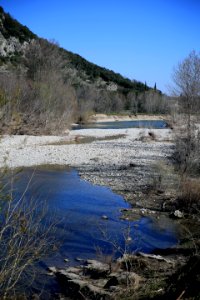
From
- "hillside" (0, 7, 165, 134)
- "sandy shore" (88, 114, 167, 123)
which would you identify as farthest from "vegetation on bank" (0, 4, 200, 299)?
"sandy shore" (88, 114, 167, 123)

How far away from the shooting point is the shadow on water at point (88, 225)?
10.8m

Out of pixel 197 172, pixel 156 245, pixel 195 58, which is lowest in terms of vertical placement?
pixel 156 245

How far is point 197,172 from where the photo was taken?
61.6ft

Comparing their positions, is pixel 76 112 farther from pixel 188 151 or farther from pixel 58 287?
pixel 58 287

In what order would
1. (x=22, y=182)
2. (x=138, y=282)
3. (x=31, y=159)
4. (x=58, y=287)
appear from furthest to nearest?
1. (x=31, y=159)
2. (x=22, y=182)
3. (x=58, y=287)
4. (x=138, y=282)

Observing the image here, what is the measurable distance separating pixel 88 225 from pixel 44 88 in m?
42.9

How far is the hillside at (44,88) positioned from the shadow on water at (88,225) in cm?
269

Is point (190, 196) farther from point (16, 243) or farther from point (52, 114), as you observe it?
point (52, 114)

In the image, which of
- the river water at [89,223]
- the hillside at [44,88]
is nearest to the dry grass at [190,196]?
A: the river water at [89,223]

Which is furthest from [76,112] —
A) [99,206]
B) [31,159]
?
[99,206]

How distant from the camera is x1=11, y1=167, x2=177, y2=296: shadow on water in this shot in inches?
424

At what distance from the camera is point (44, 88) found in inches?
2128

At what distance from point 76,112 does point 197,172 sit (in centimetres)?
5577

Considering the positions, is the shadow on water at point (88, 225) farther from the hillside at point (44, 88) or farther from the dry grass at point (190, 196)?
the hillside at point (44, 88)
